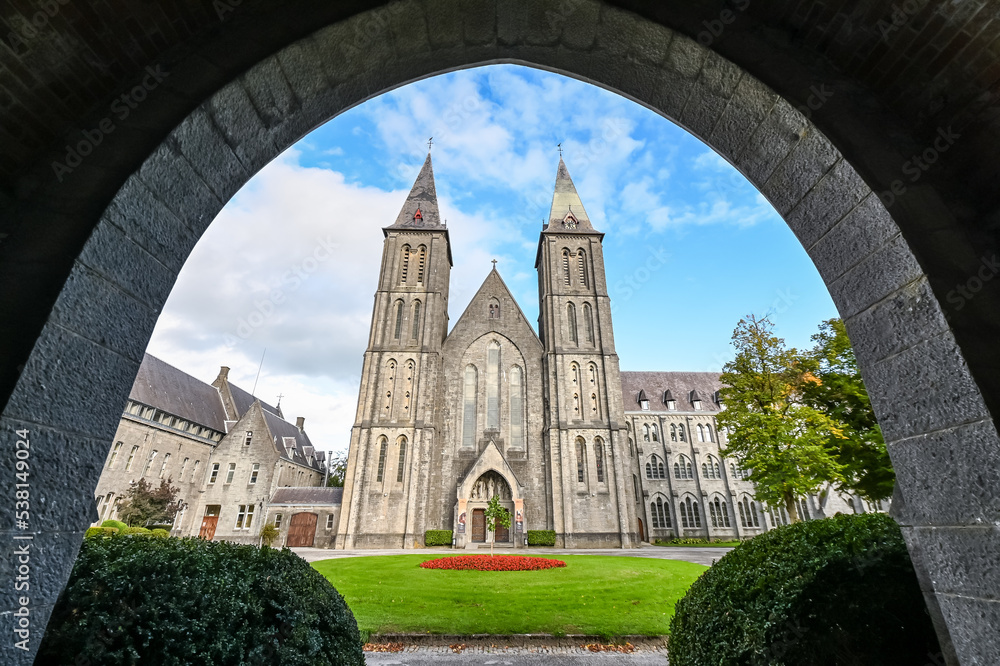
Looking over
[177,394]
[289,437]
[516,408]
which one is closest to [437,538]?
[516,408]

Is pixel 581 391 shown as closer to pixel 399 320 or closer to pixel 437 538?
pixel 437 538

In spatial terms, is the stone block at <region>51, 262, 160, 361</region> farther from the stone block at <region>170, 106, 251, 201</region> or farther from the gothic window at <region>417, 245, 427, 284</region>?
the gothic window at <region>417, 245, 427, 284</region>

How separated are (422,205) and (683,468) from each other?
37.0m

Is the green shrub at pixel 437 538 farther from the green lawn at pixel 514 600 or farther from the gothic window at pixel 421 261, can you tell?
the gothic window at pixel 421 261

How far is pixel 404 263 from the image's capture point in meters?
36.3

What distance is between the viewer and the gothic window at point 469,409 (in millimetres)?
32062

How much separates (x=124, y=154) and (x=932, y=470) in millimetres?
4526

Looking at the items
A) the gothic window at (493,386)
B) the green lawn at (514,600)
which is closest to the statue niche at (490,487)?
the gothic window at (493,386)

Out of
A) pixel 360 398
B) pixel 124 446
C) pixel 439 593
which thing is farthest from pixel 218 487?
pixel 439 593

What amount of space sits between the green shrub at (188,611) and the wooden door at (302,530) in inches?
1235

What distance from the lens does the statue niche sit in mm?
30250

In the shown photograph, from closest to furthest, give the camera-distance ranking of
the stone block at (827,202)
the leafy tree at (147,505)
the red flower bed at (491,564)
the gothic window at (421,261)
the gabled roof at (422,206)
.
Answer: the stone block at (827,202) → the red flower bed at (491,564) → the leafy tree at (147,505) → the gothic window at (421,261) → the gabled roof at (422,206)

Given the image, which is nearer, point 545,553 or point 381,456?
point 545,553

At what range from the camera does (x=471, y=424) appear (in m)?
32.5
